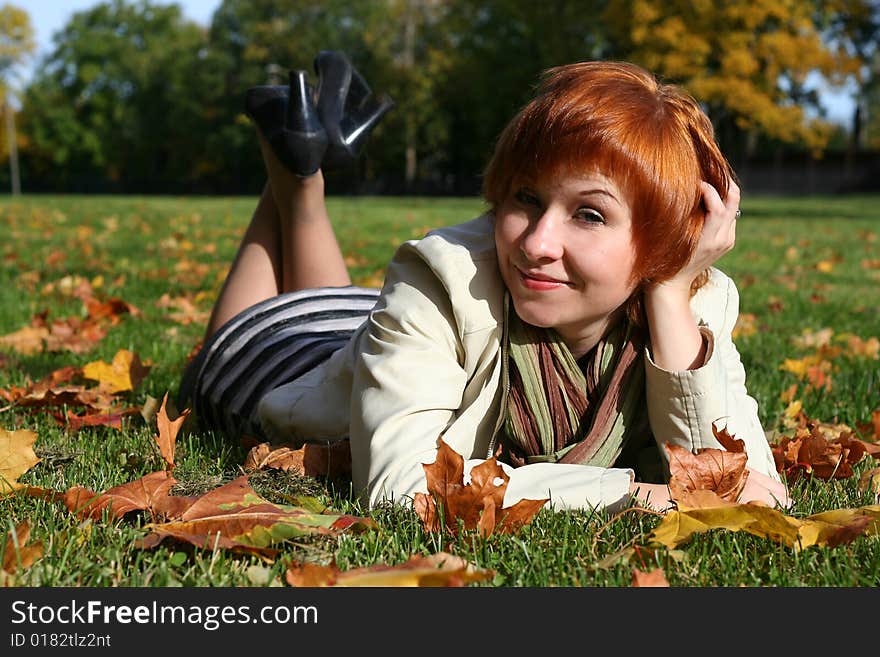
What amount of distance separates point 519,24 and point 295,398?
39120 mm

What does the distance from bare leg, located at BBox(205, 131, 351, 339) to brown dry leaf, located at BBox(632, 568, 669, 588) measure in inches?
81.9

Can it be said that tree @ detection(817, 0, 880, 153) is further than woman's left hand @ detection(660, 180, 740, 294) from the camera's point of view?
Yes

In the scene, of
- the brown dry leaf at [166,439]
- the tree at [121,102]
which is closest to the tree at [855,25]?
the brown dry leaf at [166,439]

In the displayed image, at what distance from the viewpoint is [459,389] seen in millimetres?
2191

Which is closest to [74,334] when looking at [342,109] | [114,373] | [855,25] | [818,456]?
[114,373]

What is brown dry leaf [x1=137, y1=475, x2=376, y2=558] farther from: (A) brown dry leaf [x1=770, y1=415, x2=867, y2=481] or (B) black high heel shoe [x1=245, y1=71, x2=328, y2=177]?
(B) black high heel shoe [x1=245, y1=71, x2=328, y2=177]

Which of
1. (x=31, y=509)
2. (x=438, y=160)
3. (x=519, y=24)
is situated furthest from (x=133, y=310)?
(x=438, y=160)

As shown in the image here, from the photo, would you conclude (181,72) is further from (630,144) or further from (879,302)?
(630,144)

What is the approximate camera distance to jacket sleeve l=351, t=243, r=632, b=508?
205cm

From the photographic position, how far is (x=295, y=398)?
266 centimetres

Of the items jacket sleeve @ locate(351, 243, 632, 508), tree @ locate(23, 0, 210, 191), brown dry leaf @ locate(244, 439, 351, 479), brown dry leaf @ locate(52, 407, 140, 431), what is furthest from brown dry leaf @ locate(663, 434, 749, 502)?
tree @ locate(23, 0, 210, 191)

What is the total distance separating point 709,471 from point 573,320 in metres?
0.44

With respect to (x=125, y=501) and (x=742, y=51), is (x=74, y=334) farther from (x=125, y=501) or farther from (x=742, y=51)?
(x=742, y=51)

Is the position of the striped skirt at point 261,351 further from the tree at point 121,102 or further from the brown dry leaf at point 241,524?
the tree at point 121,102
